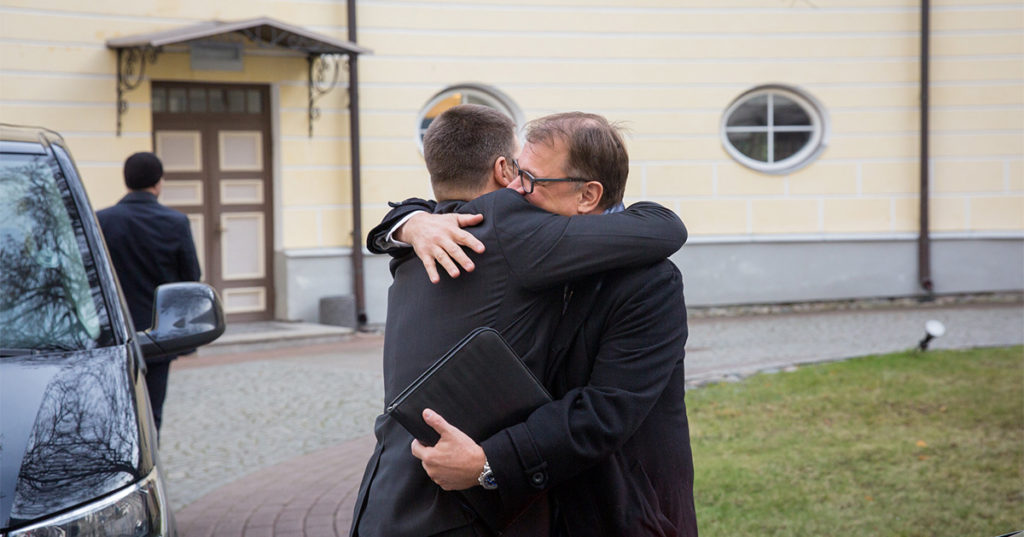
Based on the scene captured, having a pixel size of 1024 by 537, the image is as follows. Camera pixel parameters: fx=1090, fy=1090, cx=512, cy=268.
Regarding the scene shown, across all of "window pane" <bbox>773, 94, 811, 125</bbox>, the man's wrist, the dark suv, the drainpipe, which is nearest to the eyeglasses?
the man's wrist

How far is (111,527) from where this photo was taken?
2.47 meters

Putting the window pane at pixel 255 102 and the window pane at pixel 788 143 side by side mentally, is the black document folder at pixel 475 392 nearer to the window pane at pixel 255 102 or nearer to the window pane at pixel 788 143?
the window pane at pixel 255 102

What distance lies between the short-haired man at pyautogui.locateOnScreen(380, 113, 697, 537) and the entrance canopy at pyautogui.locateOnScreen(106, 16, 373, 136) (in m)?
9.13

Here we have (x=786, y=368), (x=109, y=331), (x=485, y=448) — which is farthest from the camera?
(x=786, y=368)

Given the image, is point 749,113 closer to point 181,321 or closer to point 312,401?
point 312,401

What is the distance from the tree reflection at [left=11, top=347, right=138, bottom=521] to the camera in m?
2.42

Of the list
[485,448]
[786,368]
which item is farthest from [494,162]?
[786,368]

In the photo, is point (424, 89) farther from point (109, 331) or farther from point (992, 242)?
point (109, 331)

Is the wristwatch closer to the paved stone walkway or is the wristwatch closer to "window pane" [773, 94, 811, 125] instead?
the paved stone walkway

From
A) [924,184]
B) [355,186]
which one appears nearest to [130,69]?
[355,186]

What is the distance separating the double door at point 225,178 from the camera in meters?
12.0

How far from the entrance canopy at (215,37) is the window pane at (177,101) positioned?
0.56 m

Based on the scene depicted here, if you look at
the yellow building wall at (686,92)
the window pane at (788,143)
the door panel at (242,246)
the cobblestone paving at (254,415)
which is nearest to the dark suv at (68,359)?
the cobblestone paving at (254,415)

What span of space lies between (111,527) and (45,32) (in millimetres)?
9765
